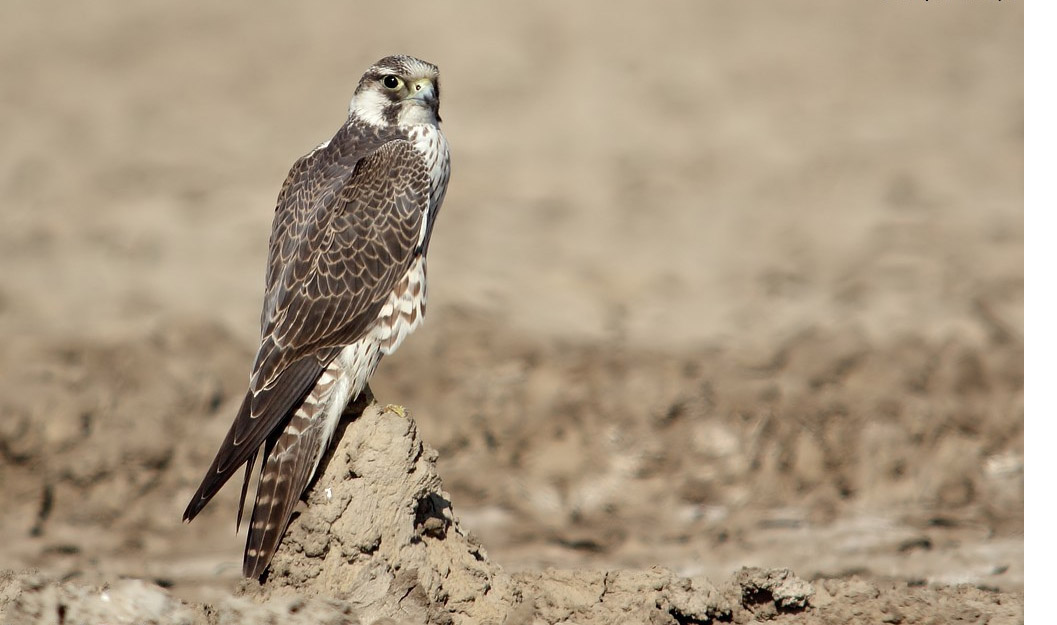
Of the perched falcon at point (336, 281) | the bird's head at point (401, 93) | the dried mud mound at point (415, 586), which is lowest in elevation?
the dried mud mound at point (415, 586)

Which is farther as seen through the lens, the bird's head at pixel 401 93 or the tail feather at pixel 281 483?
the bird's head at pixel 401 93

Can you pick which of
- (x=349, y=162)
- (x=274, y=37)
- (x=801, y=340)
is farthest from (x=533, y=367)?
(x=274, y=37)

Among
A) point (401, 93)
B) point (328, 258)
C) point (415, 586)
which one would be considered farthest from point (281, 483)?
point (401, 93)

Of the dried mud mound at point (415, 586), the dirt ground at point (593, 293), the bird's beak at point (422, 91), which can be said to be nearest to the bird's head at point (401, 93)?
the bird's beak at point (422, 91)

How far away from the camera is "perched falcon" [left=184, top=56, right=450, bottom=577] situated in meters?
5.08

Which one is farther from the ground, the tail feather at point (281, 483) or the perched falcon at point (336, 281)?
the perched falcon at point (336, 281)

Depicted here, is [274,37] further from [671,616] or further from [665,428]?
[671,616]

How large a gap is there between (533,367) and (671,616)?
4561 mm

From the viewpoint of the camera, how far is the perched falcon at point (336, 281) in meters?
5.08

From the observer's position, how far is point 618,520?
27.9ft

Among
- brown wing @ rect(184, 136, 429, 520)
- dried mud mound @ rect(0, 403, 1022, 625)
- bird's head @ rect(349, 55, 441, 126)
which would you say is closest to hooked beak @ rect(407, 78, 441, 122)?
bird's head @ rect(349, 55, 441, 126)

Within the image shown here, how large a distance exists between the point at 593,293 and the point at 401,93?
526 centimetres

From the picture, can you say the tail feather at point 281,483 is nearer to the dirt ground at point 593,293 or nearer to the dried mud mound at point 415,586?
the dried mud mound at point 415,586

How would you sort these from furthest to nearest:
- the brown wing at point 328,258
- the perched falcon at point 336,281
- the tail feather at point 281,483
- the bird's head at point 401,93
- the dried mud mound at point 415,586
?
the bird's head at point 401,93 → the brown wing at point 328,258 → the perched falcon at point 336,281 → the tail feather at point 281,483 → the dried mud mound at point 415,586
